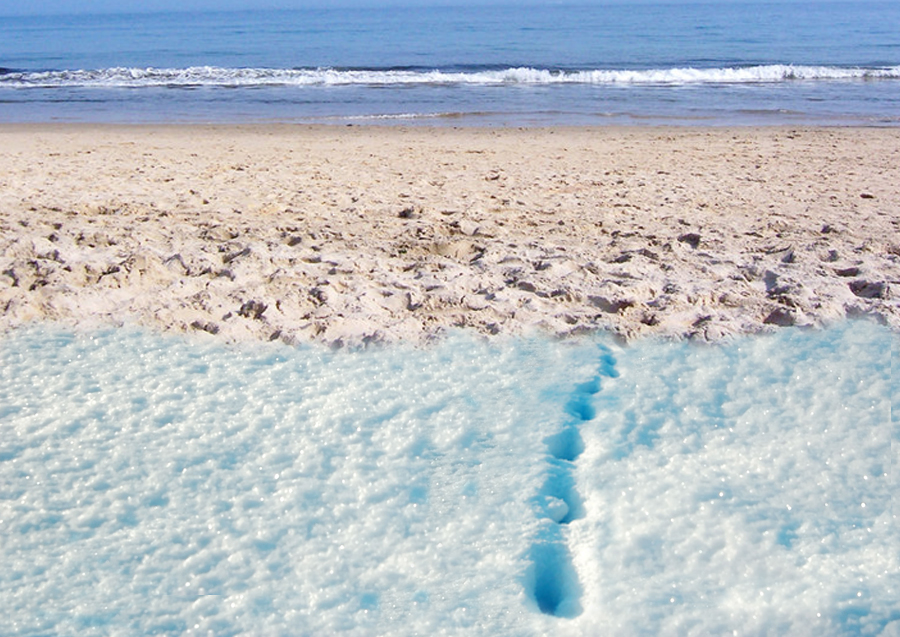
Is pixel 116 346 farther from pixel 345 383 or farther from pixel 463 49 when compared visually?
pixel 463 49

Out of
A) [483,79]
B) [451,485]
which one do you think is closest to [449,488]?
[451,485]

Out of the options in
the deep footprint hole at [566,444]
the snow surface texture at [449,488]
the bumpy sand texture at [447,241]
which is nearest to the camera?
the snow surface texture at [449,488]

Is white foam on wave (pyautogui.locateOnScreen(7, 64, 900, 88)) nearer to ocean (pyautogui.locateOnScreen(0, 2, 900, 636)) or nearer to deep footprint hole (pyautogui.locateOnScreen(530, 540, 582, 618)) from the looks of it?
ocean (pyautogui.locateOnScreen(0, 2, 900, 636))

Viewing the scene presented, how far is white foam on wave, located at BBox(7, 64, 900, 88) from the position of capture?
740 inches

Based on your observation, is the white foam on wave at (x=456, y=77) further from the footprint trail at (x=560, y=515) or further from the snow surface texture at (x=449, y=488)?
the footprint trail at (x=560, y=515)

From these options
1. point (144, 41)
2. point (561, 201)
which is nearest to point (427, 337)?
point (561, 201)

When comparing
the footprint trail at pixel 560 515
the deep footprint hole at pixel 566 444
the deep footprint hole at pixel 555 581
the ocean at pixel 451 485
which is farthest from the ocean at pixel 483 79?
the deep footprint hole at pixel 555 581

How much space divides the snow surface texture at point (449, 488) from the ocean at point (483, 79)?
31.2ft

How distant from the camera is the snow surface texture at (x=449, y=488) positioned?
2.12 meters

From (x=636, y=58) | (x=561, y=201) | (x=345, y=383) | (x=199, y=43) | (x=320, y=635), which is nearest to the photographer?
(x=320, y=635)

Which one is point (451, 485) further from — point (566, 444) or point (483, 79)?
point (483, 79)

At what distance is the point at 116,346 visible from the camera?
3.66 meters

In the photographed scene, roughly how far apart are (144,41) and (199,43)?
3.81 meters

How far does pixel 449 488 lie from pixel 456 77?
1814 centimetres
